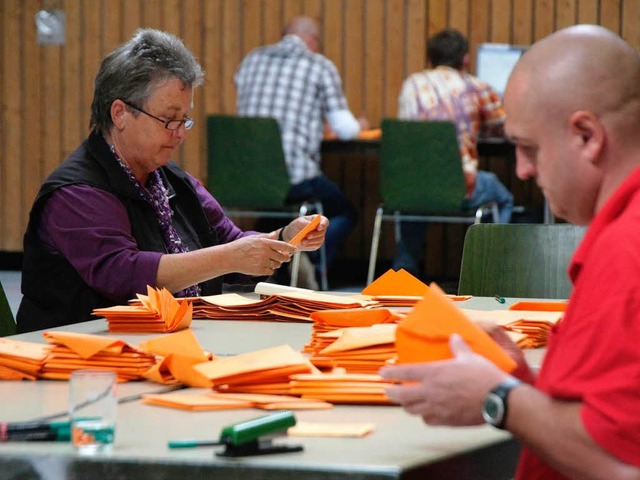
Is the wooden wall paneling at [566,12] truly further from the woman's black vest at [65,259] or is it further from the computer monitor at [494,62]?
the woman's black vest at [65,259]

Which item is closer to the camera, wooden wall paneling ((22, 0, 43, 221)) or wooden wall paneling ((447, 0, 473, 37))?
wooden wall paneling ((447, 0, 473, 37))

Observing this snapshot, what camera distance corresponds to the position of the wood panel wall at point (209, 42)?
25.6ft

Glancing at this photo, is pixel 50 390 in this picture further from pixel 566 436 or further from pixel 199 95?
pixel 199 95

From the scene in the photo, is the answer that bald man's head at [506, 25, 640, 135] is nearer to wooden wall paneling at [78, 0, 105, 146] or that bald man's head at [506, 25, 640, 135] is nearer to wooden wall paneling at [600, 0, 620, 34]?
wooden wall paneling at [600, 0, 620, 34]

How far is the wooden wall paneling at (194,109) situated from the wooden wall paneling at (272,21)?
463 mm

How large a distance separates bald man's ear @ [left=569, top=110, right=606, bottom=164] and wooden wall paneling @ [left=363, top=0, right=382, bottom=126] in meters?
6.79

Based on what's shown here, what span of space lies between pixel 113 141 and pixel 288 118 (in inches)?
152

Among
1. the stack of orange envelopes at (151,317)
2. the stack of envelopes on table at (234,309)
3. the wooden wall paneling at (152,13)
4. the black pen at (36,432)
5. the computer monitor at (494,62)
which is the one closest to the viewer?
the black pen at (36,432)

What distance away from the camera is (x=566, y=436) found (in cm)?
113

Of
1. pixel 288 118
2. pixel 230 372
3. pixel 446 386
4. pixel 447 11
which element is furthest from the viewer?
pixel 447 11

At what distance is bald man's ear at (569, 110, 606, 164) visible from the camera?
1.21m

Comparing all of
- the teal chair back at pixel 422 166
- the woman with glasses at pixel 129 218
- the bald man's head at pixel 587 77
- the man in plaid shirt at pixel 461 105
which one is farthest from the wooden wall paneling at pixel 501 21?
the bald man's head at pixel 587 77

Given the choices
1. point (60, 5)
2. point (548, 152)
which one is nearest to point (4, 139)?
point (60, 5)

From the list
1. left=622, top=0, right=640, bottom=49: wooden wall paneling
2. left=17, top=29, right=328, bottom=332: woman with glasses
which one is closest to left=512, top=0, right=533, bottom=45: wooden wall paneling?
left=622, top=0, right=640, bottom=49: wooden wall paneling
